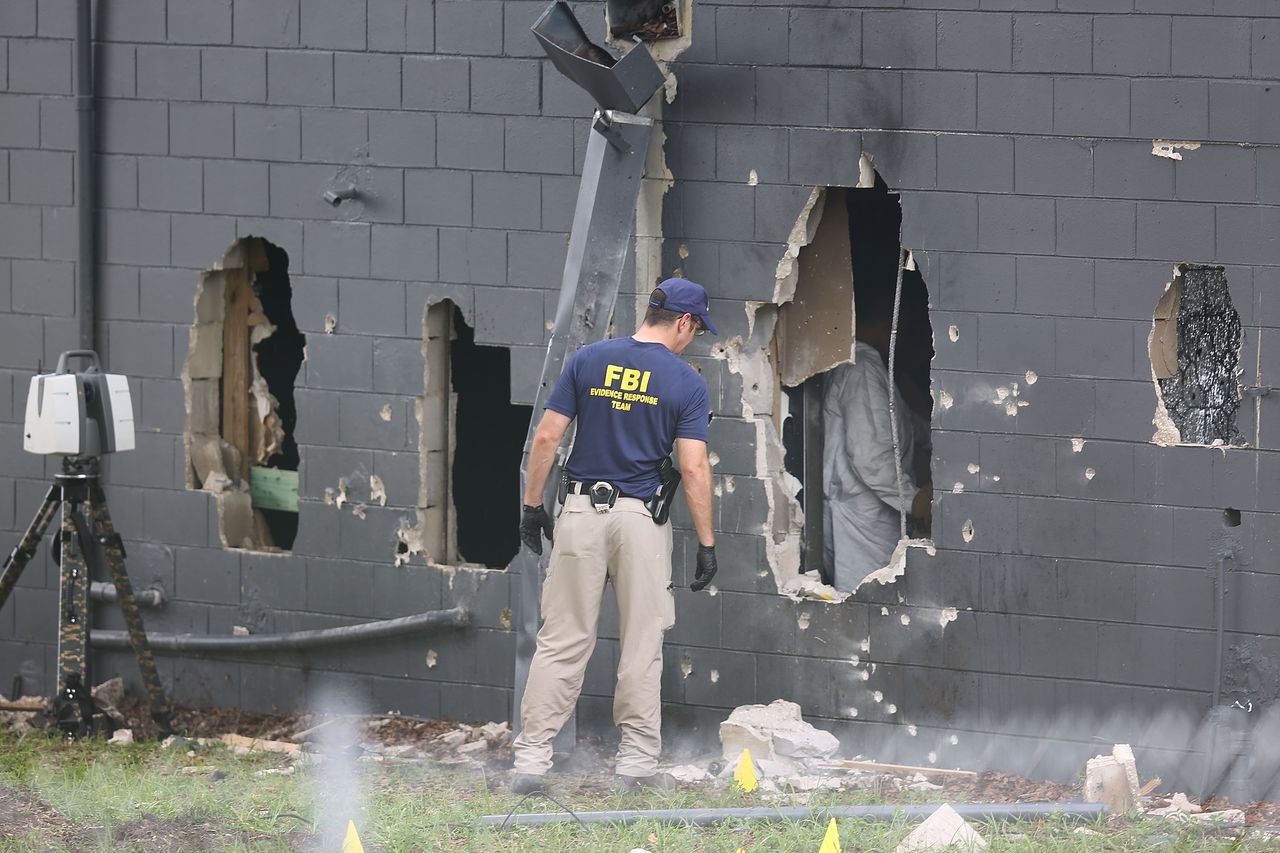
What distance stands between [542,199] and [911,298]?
1891mm

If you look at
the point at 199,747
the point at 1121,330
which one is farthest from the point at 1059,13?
the point at 199,747

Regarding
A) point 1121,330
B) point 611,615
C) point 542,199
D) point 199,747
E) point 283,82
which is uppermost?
point 283,82

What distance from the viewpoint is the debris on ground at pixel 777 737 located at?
7059 millimetres

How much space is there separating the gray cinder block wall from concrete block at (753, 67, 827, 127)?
14 mm

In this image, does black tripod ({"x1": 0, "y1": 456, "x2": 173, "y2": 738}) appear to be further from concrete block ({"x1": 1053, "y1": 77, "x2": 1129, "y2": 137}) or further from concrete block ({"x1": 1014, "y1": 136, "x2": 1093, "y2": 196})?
concrete block ({"x1": 1053, "y1": 77, "x2": 1129, "y2": 137})

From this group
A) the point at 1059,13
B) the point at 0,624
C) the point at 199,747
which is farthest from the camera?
the point at 0,624

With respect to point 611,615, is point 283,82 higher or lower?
higher

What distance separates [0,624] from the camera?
8.48 meters

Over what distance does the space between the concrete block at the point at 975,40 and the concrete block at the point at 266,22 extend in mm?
2994

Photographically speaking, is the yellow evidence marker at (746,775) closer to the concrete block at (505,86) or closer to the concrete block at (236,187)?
the concrete block at (505,86)

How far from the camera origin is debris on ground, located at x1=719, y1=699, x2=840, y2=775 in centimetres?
706

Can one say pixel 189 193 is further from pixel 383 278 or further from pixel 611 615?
pixel 611 615

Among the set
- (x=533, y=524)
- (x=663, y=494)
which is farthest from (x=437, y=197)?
(x=663, y=494)

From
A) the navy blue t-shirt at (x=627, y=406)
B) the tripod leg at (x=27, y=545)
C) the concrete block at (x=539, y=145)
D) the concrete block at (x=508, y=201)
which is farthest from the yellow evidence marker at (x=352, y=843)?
the concrete block at (x=539, y=145)
